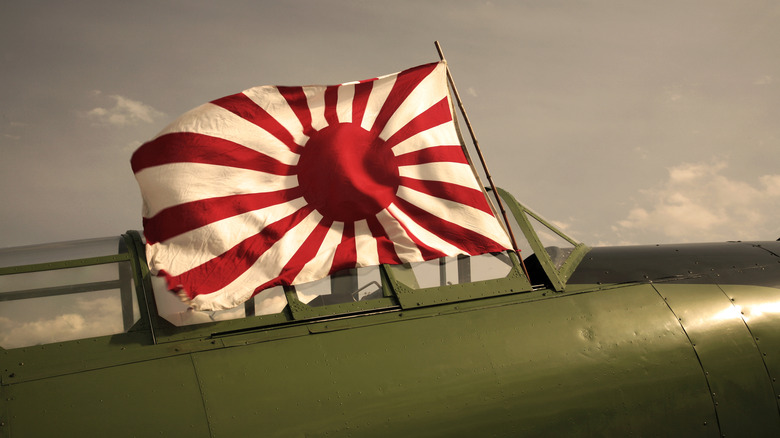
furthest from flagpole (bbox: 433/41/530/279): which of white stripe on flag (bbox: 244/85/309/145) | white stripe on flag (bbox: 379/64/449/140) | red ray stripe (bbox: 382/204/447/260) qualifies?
white stripe on flag (bbox: 244/85/309/145)

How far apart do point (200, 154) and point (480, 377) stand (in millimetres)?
2659

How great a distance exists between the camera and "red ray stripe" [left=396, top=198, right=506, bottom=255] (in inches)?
198

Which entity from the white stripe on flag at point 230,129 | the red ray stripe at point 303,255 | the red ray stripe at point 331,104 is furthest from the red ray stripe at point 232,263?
the red ray stripe at point 331,104

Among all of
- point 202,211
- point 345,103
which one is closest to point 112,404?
point 202,211

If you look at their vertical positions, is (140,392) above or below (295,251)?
below

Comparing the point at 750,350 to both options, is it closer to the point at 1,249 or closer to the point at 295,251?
the point at 295,251

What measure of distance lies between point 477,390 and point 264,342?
1481 mm

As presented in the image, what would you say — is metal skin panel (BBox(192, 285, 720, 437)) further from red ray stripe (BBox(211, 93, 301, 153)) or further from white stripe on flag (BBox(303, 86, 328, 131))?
white stripe on flag (BBox(303, 86, 328, 131))

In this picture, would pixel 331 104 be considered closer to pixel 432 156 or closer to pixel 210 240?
pixel 432 156

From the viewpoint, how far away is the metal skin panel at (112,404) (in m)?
3.52

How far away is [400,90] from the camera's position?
5379 millimetres

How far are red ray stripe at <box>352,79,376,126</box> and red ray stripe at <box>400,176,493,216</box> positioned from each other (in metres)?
0.64

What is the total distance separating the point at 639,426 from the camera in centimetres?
450

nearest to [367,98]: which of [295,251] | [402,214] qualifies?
[402,214]
